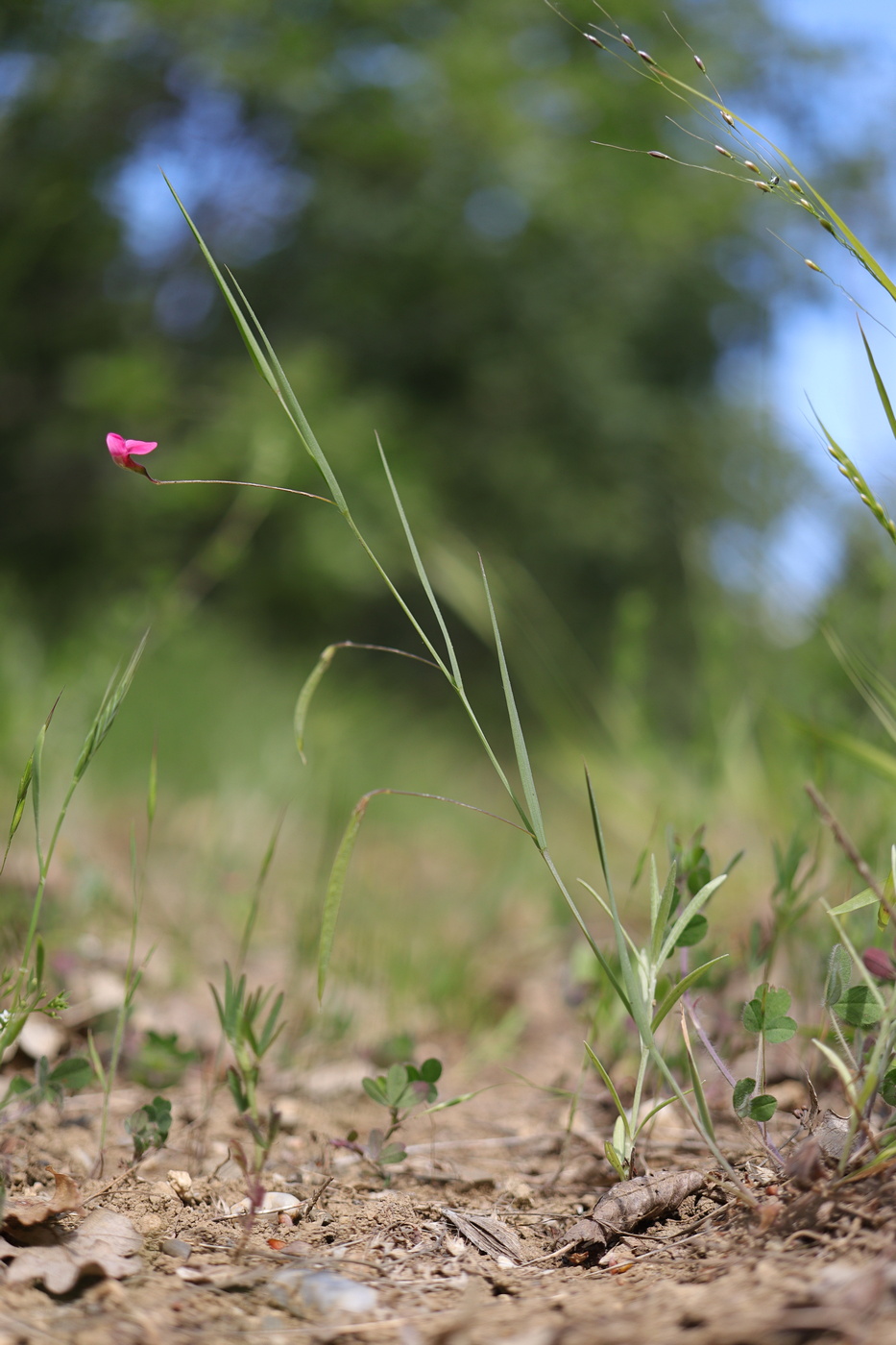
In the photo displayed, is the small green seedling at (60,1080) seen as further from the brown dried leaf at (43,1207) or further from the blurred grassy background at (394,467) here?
the blurred grassy background at (394,467)

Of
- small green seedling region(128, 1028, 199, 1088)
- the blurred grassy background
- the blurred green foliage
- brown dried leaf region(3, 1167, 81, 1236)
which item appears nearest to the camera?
brown dried leaf region(3, 1167, 81, 1236)

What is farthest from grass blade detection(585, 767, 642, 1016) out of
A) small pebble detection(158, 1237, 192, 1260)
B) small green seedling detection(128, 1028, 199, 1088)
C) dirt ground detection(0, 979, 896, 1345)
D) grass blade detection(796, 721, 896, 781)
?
small green seedling detection(128, 1028, 199, 1088)

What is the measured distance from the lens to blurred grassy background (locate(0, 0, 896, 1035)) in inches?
75.5

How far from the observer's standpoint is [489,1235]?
2.59ft

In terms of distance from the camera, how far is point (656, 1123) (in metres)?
1.07

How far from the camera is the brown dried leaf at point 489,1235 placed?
76 centimetres

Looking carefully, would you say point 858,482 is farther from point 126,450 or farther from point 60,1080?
point 60,1080

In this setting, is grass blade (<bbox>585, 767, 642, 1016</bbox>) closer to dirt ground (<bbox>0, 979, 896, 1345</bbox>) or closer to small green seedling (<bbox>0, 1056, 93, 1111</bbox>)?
dirt ground (<bbox>0, 979, 896, 1345</bbox>)

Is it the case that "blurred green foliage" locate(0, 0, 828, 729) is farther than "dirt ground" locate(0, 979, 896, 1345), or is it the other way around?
"blurred green foliage" locate(0, 0, 828, 729)

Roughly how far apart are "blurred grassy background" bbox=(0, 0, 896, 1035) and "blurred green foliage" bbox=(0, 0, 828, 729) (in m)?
0.03

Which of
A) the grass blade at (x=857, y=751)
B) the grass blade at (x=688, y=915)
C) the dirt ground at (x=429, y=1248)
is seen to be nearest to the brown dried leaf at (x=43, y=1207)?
the dirt ground at (x=429, y=1248)

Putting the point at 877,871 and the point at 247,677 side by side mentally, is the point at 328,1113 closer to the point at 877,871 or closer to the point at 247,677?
the point at 877,871

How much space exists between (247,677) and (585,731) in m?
3.48

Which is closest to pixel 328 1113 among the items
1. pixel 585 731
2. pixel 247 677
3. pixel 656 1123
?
pixel 656 1123
